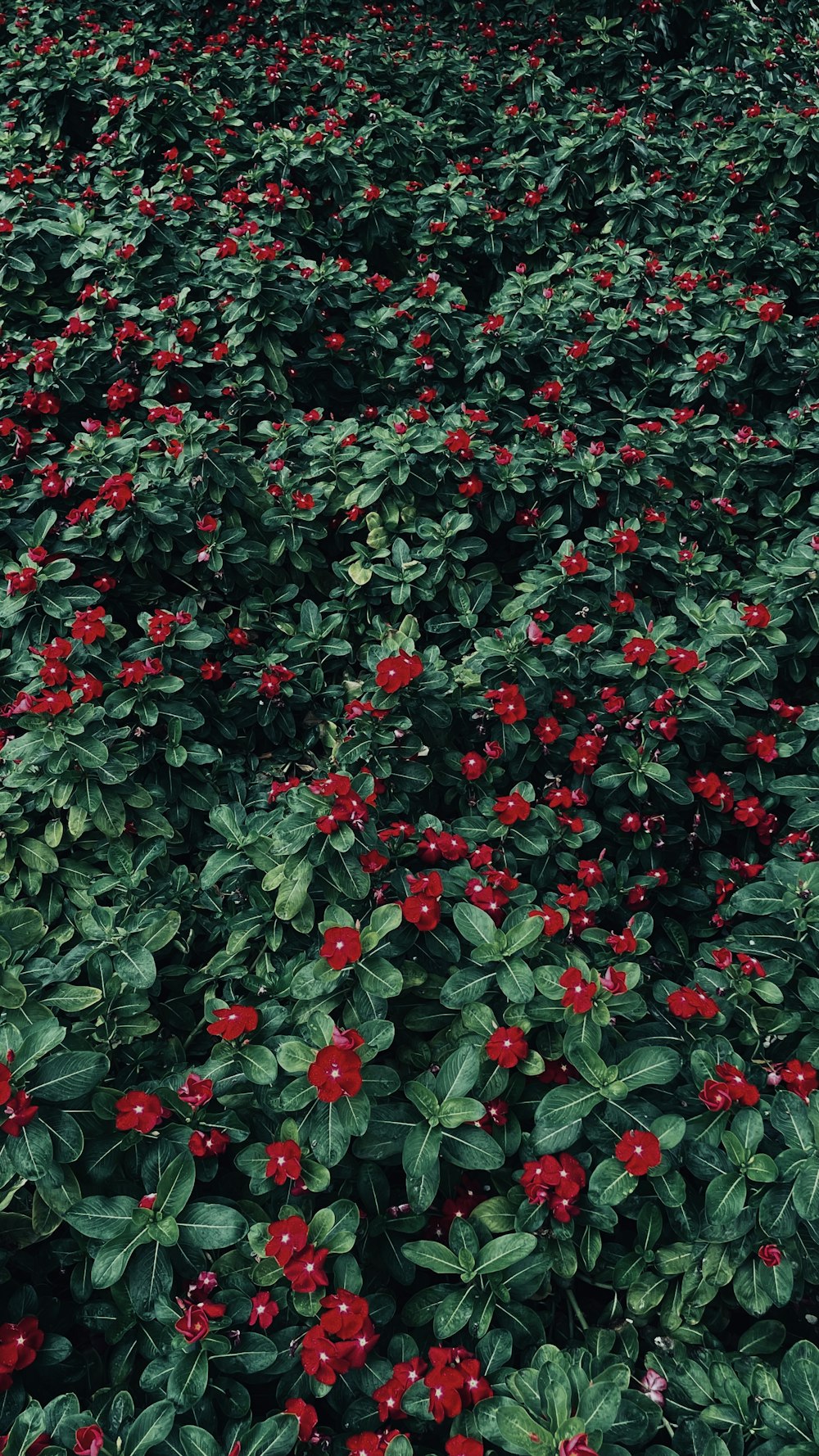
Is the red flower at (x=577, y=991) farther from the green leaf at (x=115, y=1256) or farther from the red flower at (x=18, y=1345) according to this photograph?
the red flower at (x=18, y=1345)

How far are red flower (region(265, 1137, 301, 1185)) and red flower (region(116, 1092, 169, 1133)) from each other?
0.23m

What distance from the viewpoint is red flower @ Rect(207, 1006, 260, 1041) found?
1.74m

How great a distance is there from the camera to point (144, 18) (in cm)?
560

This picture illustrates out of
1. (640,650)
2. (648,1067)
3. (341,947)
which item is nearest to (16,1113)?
(341,947)

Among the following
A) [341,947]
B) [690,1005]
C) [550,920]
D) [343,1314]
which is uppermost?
[341,947]

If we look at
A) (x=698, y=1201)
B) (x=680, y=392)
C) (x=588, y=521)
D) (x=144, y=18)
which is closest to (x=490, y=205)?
(x=680, y=392)

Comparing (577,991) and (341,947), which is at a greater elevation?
(341,947)

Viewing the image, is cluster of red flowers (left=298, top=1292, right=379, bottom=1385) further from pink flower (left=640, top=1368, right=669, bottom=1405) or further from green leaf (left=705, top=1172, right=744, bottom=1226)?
green leaf (left=705, top=1172, right=744, bottom=1226)

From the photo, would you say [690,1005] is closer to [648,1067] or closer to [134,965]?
[648,1067]

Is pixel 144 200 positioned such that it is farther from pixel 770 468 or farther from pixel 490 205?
pixel 770 468

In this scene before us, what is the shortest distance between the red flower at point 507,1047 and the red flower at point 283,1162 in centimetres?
42

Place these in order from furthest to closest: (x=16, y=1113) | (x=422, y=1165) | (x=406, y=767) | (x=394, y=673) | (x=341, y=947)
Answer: (x=406, y=767)
(x=394, y=673)
(x=341, y=947)
(x=422, y=1165)
(x=16, y=1113)

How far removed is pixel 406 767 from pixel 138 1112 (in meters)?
1.07

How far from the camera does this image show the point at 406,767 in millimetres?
2381
